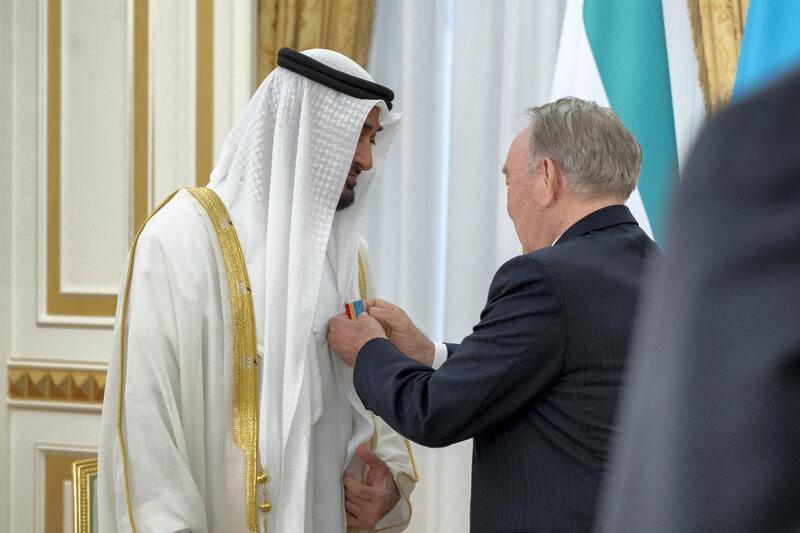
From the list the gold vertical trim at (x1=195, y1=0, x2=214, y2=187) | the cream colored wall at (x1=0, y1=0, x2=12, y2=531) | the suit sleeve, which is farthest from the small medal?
the cream colored wall at (x1=0, y1=0, x2=12, y2=531)

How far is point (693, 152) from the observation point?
0.43 metres

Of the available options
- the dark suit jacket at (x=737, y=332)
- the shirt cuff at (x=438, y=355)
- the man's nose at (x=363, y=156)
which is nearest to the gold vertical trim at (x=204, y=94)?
the man's nose at (x=363, y=156)

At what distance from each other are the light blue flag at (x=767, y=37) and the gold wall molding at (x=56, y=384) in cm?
277

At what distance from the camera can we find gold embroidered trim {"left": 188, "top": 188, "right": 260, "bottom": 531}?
2086 millimetres

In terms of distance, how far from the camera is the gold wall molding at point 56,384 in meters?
4.12

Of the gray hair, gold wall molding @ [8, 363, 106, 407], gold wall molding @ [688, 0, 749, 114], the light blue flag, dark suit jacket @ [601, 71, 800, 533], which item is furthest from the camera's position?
gold wall molding @ [8, 363, 106, 407]

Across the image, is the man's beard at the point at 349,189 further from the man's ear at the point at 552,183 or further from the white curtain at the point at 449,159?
the white curtain at the point at 449,159

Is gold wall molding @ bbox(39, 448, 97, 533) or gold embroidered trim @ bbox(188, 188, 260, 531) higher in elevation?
gold embroidered trim @ bbox(188, 188, 260, 531)

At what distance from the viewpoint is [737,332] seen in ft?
1.34

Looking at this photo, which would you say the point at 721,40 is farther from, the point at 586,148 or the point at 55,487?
the point at 55,487

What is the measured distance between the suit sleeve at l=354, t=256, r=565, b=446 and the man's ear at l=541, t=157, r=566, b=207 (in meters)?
0.22

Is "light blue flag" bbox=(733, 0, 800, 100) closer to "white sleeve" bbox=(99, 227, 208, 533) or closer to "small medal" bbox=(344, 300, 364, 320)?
"small medal" bbox=(344, 300, 364, 320)

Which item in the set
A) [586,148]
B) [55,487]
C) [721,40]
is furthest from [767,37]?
[55,487]

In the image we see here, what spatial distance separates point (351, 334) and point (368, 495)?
404mm
